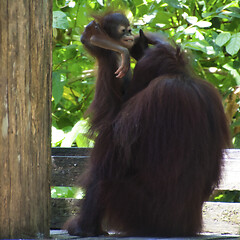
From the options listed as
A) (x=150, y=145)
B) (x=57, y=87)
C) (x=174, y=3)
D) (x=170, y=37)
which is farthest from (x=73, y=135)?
(x=150, y=145)

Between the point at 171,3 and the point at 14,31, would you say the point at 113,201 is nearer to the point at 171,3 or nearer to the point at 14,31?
the point at 14,31

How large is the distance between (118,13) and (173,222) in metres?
0.99

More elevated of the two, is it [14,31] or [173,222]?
[14,31]

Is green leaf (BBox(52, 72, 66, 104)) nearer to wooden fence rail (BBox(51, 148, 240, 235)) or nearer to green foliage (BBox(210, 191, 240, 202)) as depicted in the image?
wooden fence rail (BBox(51, 148, 240, 235))

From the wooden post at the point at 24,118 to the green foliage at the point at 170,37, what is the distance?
152cm

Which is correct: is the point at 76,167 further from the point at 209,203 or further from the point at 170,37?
the point at 170,37

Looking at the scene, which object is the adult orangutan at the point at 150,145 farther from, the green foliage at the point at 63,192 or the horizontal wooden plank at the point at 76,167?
the green foliage at the point at 63,192

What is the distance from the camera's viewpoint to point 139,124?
2266 mm

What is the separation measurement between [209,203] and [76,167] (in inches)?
28.6

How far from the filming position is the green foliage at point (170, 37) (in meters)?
3.58

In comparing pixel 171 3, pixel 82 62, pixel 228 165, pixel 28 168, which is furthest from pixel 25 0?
pixel 82 62

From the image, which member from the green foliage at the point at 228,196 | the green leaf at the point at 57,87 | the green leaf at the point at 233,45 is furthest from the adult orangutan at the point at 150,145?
the green foliage at the point at 228,196

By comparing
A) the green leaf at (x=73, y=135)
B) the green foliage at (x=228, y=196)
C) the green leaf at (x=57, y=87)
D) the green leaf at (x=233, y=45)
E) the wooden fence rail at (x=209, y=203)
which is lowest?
the green foliage at (x=228, y=196)

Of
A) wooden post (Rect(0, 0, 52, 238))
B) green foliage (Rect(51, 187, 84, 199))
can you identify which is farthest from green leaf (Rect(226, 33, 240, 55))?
wooden post (Rect(0, 0, 52, 238))
